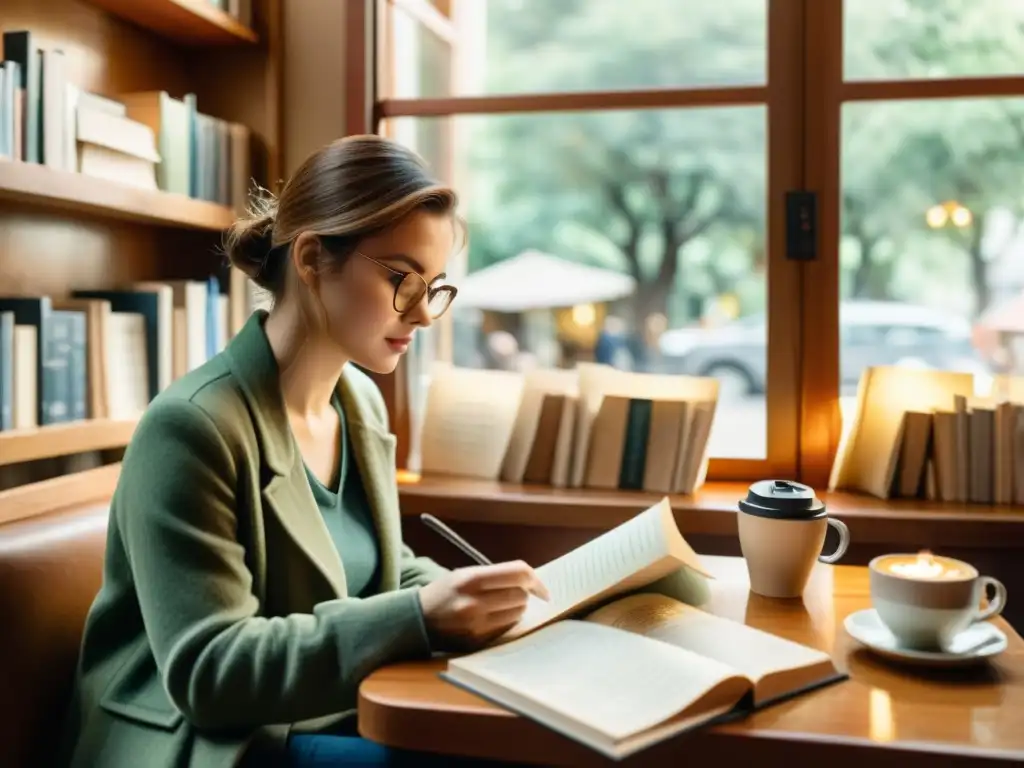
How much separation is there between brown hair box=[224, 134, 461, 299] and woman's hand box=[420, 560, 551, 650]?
1.52 ft

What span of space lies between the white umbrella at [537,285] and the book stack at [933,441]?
0.61 m

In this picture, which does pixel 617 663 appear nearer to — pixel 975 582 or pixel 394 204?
pixel 975 582

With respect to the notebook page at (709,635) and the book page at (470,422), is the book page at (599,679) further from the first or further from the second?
the book page at (470,422)

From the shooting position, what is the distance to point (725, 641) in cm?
104

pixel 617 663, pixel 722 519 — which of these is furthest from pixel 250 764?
pixel 722 519

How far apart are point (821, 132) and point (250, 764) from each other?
1.58 m

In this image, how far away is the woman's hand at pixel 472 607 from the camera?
104 centimetres

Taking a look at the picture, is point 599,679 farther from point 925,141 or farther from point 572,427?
point 925,141

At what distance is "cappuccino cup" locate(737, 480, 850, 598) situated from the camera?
1230mm

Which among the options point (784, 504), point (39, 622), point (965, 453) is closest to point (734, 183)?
point (965, 453)

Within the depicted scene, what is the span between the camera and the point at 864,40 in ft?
6.61

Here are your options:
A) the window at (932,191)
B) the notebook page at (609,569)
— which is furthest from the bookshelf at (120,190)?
the window at (932,191)

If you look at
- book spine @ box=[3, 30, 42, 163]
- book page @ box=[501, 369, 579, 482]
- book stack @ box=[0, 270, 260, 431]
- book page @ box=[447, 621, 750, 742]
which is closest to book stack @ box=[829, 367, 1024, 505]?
book page @ box=[501, 369, 579, 482]

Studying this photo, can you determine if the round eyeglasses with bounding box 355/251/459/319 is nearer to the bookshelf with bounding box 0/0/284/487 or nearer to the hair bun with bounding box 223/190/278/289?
the hair bun with bounding box 223/190/278/289
